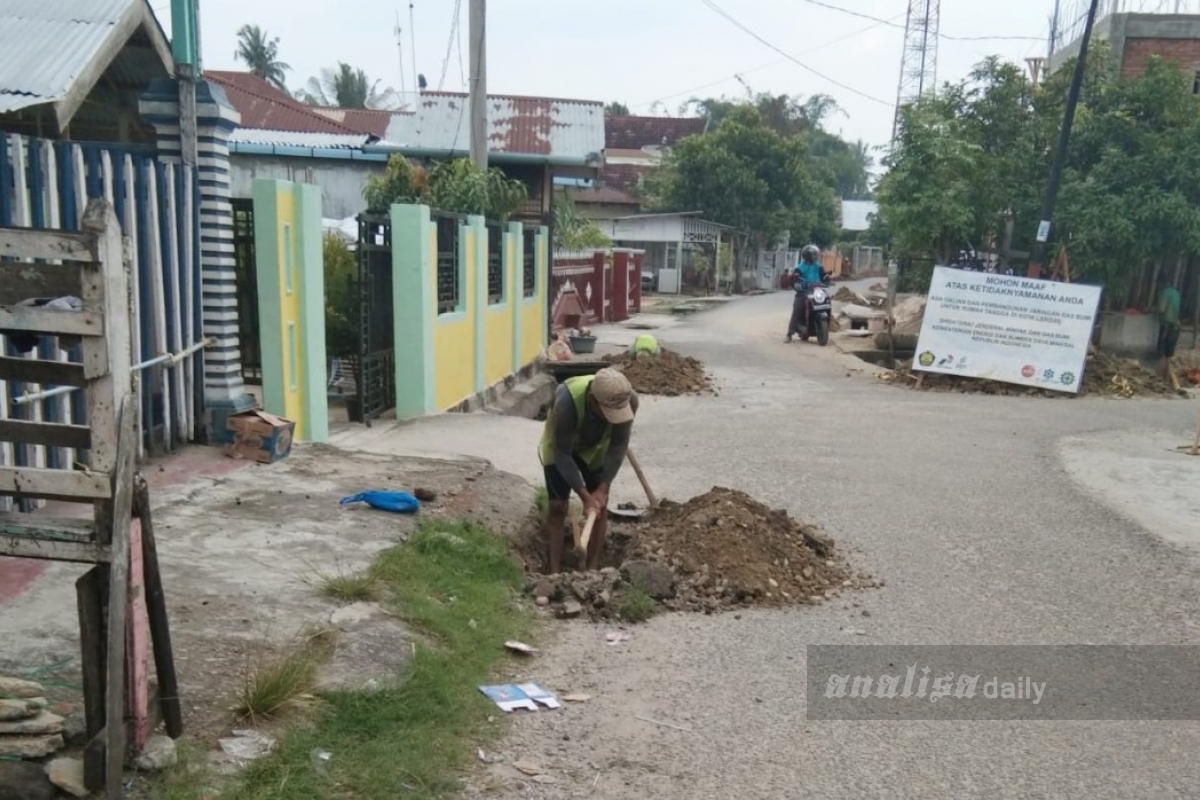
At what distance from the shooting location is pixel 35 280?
2471mm

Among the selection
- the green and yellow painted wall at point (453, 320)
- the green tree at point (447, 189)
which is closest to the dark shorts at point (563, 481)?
the green and yellow painted wall at point (453, 320)

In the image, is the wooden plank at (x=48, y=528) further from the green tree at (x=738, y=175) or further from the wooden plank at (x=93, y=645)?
the green tree at (x=738, y=175)

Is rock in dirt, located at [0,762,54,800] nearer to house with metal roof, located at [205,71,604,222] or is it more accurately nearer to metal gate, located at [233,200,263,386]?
metal gate, located at [233,200,263,386]

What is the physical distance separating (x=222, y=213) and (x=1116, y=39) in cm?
1843

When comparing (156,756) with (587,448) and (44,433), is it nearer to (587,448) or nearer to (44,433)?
(44,433)

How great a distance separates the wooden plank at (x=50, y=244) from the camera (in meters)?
2.37

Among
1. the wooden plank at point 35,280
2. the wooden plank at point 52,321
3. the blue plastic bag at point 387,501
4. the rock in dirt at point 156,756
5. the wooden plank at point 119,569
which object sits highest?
the wooden plank at point 35,280

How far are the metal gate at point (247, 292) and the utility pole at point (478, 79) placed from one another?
285 inches

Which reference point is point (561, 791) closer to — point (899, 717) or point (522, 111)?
point (899, 717)

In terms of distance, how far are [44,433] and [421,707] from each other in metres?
1.63

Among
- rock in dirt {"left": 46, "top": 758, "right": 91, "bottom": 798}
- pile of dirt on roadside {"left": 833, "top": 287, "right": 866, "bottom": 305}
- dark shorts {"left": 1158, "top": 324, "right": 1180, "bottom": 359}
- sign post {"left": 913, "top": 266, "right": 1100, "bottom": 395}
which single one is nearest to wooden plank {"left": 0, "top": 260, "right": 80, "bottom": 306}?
rock in dirt {"left": 46, "top": 758, "right": 91, "bottom": 798}

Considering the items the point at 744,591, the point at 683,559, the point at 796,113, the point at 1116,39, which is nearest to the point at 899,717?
the point at 744,591

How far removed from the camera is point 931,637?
4.77 m

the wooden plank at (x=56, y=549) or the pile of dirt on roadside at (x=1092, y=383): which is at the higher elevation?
the wooden plank at (x=56, y=549)
